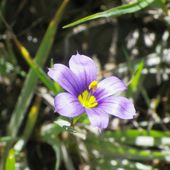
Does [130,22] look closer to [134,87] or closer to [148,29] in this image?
[148,29]

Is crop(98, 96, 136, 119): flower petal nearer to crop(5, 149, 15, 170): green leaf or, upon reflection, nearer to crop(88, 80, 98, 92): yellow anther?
crop(88, 80, 98, 92): yellow anther

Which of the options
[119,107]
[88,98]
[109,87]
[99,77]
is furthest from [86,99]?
[99,77]

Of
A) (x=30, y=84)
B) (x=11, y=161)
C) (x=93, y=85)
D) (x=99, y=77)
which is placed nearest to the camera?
(x=11, y=161)

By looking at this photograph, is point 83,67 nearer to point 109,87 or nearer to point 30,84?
point 109,87

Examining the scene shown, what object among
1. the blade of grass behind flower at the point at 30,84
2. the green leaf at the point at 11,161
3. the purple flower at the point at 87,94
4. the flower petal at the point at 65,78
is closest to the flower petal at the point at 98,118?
the purple flower at the point at 87,94

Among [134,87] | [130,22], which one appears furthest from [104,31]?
[134,87]

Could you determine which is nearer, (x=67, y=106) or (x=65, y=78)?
(x=67, y=106)

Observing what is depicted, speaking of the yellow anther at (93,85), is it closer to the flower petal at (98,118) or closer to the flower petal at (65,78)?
the flower petal at (65,78)
